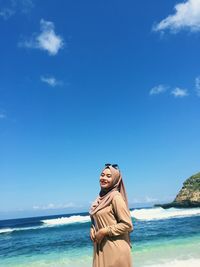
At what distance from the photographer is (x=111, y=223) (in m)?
3.99

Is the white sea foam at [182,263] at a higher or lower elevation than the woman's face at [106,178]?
lower

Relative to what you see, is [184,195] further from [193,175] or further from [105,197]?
[105,197]

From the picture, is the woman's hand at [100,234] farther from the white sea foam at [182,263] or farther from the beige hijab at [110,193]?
the white sea foam at [182,263]

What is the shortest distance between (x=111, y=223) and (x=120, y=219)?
0.10 m

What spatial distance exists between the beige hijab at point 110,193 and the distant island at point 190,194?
51.3 meters

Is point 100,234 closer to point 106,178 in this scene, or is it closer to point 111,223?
point 111,223

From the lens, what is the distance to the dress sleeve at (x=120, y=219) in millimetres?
3917

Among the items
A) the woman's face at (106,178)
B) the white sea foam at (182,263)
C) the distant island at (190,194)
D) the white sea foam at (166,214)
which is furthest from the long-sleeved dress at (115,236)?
the distant island at (190,194)

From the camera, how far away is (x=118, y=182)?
412 cm

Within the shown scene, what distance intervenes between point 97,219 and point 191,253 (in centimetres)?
1039

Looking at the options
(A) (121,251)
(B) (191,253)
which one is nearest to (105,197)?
(A) (121,251)

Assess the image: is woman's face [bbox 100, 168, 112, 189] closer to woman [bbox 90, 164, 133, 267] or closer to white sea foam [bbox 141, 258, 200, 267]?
woman [bbox 90, 164, 133, 267]

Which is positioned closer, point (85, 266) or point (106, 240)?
point (106, 240)

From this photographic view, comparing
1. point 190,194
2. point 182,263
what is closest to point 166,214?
point 190,194
